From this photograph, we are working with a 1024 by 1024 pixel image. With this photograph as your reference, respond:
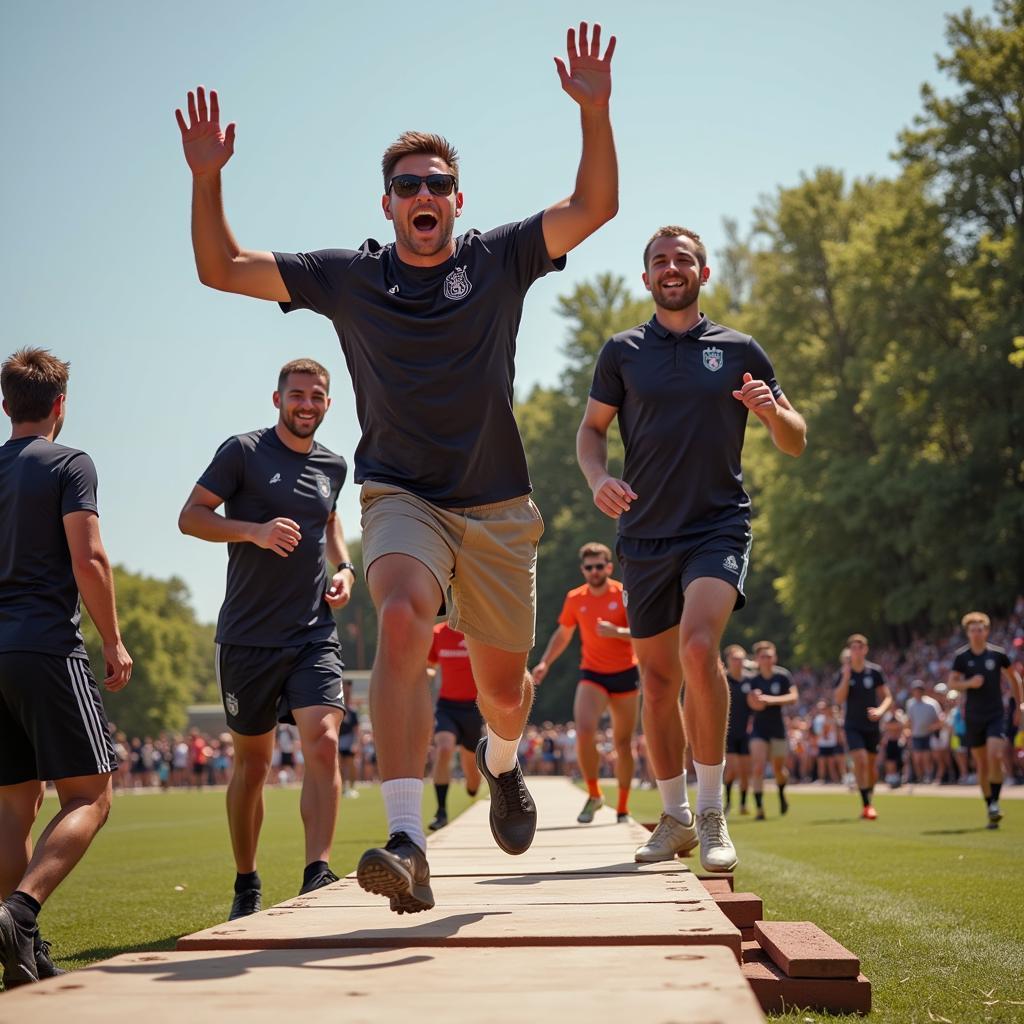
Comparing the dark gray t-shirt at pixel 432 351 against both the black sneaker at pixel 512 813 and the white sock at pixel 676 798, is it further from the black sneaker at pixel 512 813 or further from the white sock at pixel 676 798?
the white sock at pixel 676 798

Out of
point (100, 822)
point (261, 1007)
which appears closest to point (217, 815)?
point (100, 822)

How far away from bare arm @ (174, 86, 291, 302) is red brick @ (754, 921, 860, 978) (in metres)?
3.14

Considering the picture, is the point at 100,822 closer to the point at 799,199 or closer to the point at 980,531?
the point at 980,531

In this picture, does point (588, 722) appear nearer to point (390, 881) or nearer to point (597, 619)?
point (597, 619)

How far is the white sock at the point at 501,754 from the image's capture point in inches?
A: 223

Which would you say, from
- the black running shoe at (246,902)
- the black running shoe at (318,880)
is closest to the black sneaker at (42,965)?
the black running shoe at (318,880)

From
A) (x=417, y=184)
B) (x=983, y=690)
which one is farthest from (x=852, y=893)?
(x=983, y=690)

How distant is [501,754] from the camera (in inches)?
224

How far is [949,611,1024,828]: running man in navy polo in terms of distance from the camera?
54.6ft

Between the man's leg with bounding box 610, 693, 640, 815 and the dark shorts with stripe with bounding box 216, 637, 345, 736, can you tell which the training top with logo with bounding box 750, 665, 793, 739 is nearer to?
the man's leg with bounding box 610, 693, 640, 815

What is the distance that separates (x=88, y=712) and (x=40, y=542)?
794 mm

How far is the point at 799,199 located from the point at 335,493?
49.4 m

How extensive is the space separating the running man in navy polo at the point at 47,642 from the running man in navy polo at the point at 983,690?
13259mm

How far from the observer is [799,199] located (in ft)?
177
